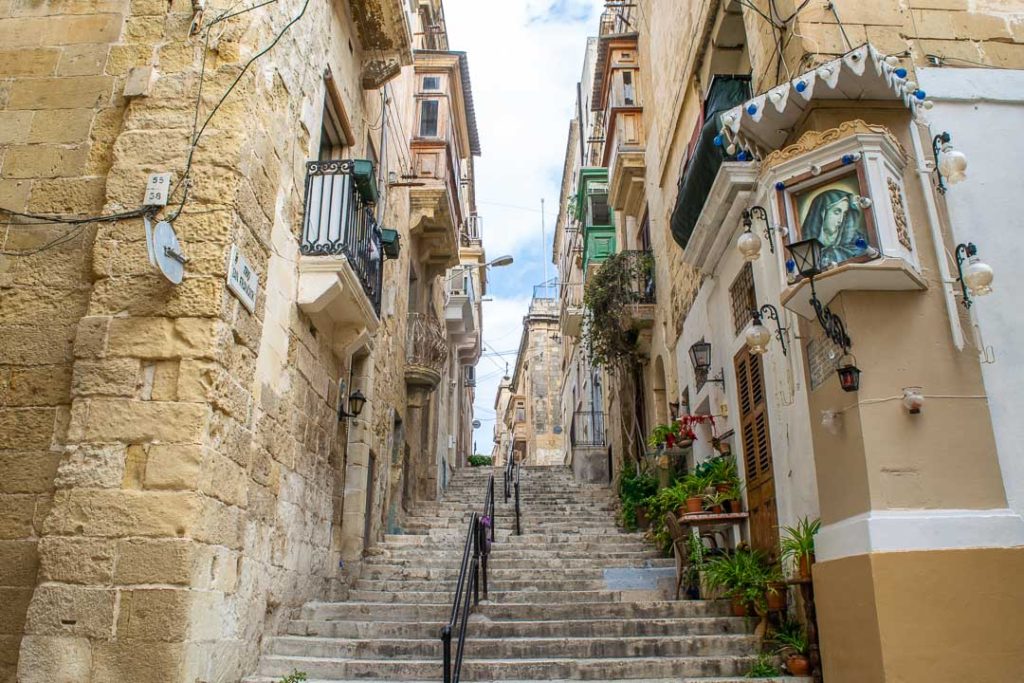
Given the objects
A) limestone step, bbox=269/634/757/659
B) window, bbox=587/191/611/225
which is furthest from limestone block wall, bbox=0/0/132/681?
window, bbox=587/191/611/225

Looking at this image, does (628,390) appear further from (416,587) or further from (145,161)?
(145,161)

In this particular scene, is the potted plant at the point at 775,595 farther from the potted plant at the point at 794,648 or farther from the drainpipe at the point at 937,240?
the drainpipe at the point at 937,240

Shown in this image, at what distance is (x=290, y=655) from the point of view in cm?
660

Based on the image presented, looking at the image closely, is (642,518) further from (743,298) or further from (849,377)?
(849,377)

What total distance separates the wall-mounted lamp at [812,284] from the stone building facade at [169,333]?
4359 mm

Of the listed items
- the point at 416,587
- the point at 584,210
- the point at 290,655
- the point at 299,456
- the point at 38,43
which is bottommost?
the point at 290,655

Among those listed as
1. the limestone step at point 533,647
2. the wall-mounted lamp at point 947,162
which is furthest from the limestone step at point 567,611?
the wall-mounted lamp at point 947,162

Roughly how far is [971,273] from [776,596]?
309 cm

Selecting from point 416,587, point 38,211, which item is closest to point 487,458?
point 416,587

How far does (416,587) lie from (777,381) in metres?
4.90

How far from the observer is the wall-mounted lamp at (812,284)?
5574 mm

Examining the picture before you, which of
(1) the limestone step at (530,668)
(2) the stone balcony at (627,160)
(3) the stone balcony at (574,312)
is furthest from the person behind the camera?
A: (3) the stone balcony at (574,312)

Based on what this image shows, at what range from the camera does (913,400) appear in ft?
A: 17.4

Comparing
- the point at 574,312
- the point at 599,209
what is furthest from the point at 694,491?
the point at 574,312
